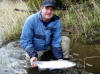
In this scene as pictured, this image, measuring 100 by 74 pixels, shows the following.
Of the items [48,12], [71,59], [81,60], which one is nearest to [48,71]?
[71,59]

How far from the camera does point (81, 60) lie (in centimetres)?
Result: 488

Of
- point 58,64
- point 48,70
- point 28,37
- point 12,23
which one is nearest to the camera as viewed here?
point 58,64

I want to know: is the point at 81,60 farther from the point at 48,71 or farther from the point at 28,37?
the point at 28,37

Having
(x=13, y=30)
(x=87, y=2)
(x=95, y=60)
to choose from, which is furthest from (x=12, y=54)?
(x=87, y=2)

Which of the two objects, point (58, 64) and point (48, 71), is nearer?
point (58, 64)

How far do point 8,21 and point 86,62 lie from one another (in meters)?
3.43

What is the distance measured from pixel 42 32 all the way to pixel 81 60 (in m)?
1.39

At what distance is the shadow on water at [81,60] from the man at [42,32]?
33 centimetres

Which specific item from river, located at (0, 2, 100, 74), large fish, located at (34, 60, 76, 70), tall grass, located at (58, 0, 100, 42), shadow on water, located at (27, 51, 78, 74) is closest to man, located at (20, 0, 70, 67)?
shadow on water, located at (27, 51, 78, 74)

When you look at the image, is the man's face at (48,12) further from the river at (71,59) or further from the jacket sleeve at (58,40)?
the river at (71,59)

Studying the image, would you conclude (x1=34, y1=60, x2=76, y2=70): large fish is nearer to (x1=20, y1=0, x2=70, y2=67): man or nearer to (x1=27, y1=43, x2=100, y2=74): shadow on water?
(x1=20, y1=0, x2=70, y2=67): man

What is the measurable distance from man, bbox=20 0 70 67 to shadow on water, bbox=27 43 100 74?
0.33 meters

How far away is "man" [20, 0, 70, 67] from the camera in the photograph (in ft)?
12.3

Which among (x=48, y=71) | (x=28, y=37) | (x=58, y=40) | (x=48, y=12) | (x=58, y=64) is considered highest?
(x=48, y=12)
